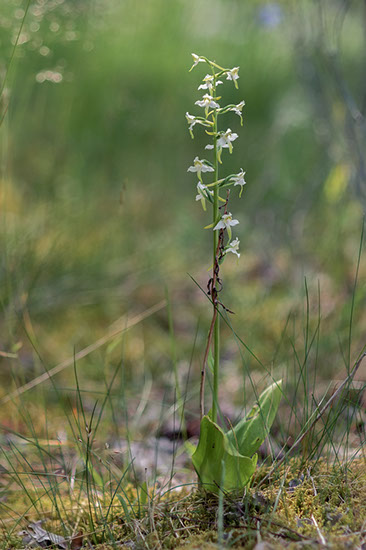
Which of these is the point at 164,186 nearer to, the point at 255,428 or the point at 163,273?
the point at 163,273

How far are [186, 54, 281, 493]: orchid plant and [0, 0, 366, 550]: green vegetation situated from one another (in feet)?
0.15

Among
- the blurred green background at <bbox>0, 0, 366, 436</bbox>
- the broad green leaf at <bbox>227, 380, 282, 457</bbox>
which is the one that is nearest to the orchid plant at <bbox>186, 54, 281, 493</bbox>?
the broad green leaf at <bbox>227, 380, 282, 457</bbox>

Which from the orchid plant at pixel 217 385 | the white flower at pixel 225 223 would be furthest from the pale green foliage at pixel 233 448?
the white flower at pixel 225 223

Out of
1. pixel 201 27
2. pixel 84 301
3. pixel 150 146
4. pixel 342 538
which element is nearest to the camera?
pixel 342 538

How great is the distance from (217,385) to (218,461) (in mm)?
150

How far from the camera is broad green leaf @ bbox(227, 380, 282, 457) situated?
1.06m

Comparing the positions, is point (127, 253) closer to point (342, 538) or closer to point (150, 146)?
point (150, 146)

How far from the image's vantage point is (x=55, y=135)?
3135mm

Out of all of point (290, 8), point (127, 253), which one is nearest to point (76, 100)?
point (127, 253)

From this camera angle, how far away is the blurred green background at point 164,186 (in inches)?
81.5

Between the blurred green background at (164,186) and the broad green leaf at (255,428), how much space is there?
60cm

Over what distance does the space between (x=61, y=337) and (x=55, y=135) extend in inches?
56.5

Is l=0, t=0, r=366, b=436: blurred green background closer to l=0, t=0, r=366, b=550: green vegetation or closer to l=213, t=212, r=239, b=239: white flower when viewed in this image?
l=0, t=0, r=366, b=550: green vegetation

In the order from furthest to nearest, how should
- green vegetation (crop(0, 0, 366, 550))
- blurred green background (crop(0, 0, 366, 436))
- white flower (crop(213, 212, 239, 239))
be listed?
1. blurred green background (crop(0, 0, 366, 436))
2. green vegetation (crop(0, 0, 366, 550))
3. white flower (crop(213, 212, 239, 239))
